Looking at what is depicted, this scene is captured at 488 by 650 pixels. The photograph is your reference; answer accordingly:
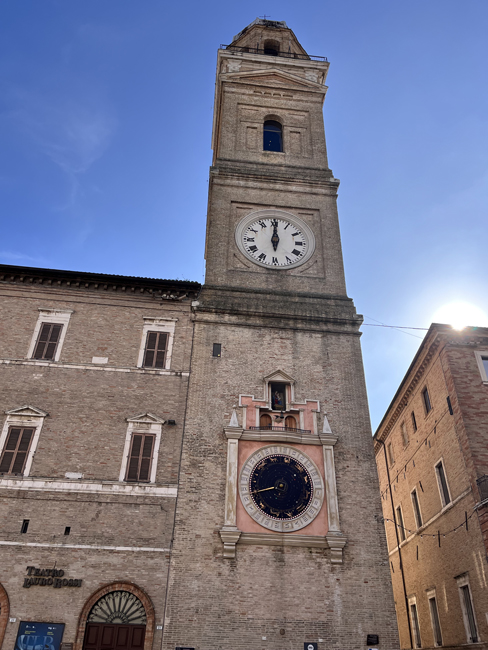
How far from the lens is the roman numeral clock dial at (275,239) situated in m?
23.6

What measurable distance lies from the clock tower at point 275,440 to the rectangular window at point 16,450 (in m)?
5.05

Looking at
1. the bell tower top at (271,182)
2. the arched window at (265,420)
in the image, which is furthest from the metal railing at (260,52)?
the arched window at (265,420)

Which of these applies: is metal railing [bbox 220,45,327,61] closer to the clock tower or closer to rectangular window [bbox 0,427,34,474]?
the clock tower

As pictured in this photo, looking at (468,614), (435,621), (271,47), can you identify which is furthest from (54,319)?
(271,47)

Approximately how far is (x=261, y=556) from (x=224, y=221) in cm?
1397

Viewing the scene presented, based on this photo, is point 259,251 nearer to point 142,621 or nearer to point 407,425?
point 407,425

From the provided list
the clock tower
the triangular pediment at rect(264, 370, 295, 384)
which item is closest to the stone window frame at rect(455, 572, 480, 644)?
the clock tower

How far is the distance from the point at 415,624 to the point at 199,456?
14.3m

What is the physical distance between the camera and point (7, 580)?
1547 centimetres

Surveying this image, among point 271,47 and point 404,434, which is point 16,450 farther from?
point 271,47

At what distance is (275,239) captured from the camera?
24.1m

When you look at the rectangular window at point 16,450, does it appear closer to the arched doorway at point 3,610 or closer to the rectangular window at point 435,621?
the arched doorway at point 3,610

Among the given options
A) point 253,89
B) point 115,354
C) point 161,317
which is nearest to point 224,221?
point 161,317

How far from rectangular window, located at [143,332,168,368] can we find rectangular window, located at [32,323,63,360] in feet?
10.8
